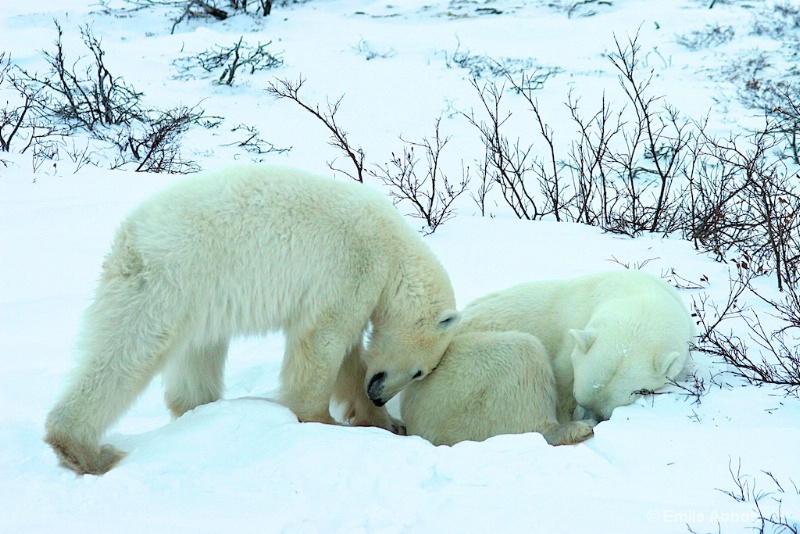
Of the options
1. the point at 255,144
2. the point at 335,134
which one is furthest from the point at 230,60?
the point at 335,134

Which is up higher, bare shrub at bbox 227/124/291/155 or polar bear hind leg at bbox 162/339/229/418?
polar bear hind leg at bbox 162/339/229/418

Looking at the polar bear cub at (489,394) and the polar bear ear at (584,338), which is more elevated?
the polar bear ear at (584,338)

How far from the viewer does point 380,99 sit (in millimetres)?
12250

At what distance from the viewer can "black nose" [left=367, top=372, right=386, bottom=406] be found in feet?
12.0

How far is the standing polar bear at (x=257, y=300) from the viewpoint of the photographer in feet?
9.80

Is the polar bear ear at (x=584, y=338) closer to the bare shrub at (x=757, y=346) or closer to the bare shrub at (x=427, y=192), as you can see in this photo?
the bare shrub at (x=757, y=346)

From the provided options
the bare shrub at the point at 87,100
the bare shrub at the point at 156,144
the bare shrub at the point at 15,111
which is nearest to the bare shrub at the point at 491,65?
the bare shrub at the point at 156,144

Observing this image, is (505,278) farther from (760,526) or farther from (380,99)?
(380,99)

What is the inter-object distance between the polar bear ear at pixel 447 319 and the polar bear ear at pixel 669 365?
0.90m

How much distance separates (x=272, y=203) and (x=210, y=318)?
553 millimetres

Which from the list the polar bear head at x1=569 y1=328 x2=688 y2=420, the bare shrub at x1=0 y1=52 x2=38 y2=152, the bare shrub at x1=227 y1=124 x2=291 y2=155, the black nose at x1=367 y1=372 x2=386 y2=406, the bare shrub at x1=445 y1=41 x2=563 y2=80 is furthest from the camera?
the bare shrub at x1=445 y1=41 x2=563 y2=80

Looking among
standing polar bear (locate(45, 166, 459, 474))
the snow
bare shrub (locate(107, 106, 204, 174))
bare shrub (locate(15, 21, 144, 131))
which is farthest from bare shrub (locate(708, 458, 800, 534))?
bare shrub (locate(15, 21, 144, 131))

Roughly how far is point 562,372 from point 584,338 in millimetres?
462

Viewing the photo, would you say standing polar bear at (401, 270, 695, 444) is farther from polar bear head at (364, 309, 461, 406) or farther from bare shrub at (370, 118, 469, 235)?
bare shrub at (370, 118, 469, 235)
